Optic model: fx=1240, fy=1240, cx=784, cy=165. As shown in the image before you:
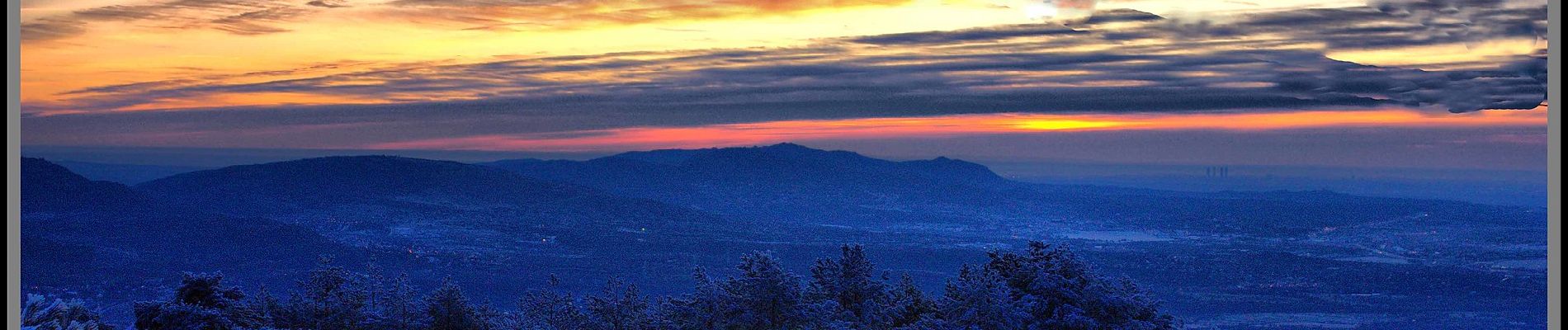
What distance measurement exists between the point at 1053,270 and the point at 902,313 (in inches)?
314

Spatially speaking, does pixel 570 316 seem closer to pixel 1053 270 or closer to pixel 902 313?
pixel 902 313

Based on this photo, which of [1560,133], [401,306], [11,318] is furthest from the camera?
[401,306]

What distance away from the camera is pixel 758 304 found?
2784 centimetres

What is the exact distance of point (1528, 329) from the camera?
593 feet

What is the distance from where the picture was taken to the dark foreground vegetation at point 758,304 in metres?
20.5

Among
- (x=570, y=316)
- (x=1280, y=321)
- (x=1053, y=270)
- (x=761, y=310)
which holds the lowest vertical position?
(x=1280, y=321)

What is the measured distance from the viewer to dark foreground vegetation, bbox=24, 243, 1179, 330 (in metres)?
20.5

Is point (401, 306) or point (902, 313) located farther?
point (401, 306)

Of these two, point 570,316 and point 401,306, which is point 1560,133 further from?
point 570,316

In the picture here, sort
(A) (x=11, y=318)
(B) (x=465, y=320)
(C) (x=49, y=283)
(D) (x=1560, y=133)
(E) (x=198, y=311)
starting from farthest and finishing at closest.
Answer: (C) (x=49, y=283), (B) (x=465, y=320), (E) (x=198, y=311), (A) (x=11, y=318), (D) (x=1560, y=133)

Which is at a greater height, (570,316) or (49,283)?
(570,316)

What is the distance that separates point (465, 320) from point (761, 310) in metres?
9.34

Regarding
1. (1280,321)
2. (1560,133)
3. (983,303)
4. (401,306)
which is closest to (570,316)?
(401,306)

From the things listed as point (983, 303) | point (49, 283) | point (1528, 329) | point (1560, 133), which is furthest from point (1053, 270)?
point (49, 283)
